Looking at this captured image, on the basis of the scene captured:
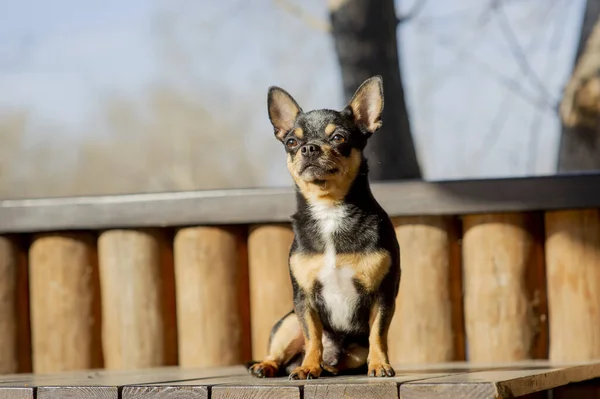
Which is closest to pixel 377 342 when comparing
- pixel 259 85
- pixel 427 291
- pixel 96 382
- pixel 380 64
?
pixel 96 382

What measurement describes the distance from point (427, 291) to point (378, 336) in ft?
3.96

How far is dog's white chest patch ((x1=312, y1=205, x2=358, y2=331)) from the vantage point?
324 centimetres

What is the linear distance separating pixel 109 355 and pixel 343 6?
238 centimetres

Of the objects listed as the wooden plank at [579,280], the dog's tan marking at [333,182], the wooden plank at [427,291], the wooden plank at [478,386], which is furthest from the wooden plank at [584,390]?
the dog's tan marking at [333,182]

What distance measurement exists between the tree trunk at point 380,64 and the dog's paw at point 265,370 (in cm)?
196

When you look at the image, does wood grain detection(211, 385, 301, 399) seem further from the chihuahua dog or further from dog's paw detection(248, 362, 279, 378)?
dog's paw detection(248, 362, 279, 378)

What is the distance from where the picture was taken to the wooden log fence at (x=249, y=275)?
14.0ft

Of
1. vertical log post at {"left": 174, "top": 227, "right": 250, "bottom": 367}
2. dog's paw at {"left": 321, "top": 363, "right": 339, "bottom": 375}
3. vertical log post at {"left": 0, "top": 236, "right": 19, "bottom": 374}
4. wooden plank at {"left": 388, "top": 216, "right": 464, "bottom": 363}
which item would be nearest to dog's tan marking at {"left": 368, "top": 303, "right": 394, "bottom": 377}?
dog's paw at {"left": 321, "top": 363, "right": 339, "bottom": 375}

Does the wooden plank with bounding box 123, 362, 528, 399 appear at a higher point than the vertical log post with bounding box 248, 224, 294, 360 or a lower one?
lower

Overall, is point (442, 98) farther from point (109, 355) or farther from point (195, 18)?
point (109, 355)

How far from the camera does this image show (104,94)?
8305 mm

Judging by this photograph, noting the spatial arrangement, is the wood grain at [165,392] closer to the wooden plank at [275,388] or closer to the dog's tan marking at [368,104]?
the wooden plank at [275,388]

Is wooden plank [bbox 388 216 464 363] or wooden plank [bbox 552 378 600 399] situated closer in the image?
wooden plank [bbox 388 216 464 363]

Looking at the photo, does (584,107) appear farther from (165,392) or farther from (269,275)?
(165,392)
